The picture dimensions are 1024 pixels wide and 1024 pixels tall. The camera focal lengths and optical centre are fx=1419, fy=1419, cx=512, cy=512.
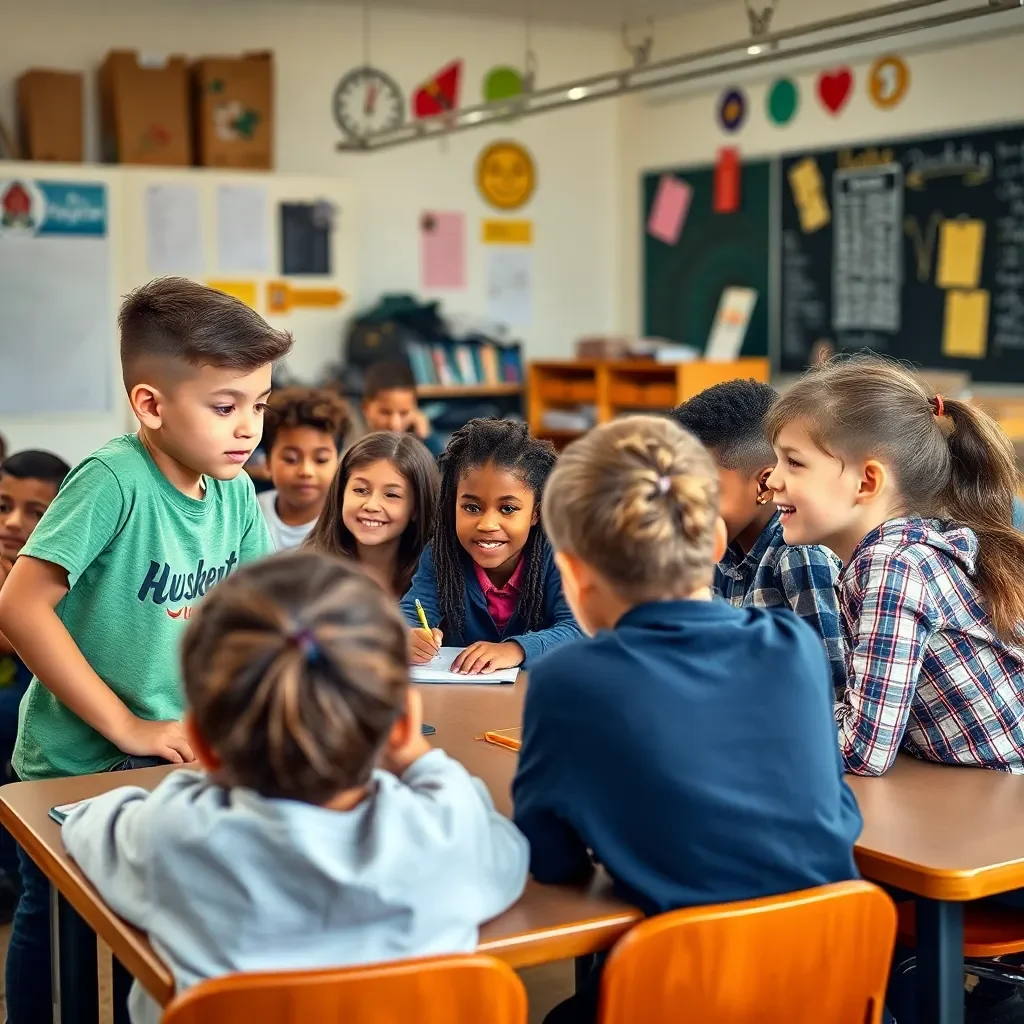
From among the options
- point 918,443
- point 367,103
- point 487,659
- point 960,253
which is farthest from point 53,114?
point 918,443

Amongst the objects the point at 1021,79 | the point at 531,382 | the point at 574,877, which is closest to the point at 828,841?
the point at 574,877

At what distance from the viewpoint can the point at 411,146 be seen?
6.61 metres

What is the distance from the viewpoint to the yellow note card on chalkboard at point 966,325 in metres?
5.26

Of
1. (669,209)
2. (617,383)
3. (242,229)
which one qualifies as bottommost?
(617,383)

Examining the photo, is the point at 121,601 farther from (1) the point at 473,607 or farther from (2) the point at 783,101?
(2) the point at 783,101

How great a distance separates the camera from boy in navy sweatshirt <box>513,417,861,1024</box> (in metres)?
1.29

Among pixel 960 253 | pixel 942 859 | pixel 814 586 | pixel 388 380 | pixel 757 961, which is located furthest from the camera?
pixel 960 253

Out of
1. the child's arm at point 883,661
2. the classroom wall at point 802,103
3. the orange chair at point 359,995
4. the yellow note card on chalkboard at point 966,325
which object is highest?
the classroom wall at point 802,103

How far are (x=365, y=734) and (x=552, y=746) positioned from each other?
250 millimetres

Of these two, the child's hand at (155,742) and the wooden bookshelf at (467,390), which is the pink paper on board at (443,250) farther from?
the child's hand at (155,742)

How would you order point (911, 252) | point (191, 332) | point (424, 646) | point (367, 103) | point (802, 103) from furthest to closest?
point (367, 103) < point (802, 103) < point (911, 252) < point (424, 646) < point (191, 332)

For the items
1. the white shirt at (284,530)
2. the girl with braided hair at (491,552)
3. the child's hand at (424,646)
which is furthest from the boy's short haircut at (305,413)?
the child's hand at (424,646)

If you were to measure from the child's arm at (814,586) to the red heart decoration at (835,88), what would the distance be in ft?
13.2

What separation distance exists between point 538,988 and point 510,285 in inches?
185
